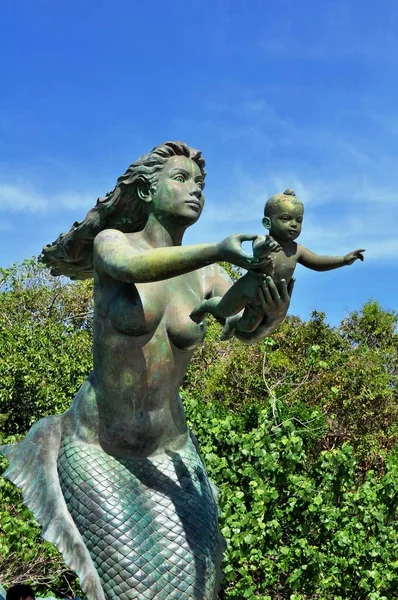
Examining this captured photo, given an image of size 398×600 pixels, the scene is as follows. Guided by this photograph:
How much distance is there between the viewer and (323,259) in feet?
10.4

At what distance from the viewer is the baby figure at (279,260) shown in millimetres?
3037

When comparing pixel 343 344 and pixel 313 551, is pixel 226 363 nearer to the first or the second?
pixel 343 344

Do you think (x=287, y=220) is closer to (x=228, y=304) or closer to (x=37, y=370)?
(x=228, y=304)

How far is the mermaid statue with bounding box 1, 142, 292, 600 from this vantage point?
3383 mm

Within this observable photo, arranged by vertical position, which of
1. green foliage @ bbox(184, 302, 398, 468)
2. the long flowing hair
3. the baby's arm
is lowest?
the baby's arm

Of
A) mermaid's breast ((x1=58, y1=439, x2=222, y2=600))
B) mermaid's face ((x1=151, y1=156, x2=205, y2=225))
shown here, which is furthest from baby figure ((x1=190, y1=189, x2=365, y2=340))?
mermaid's breast ((x1=58, y1=439, x2=222, y2=600))

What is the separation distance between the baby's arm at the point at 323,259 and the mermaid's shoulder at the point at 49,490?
1.32 m

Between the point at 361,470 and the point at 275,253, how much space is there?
1355cm

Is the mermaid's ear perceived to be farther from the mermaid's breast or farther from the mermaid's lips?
the mermaid's breast

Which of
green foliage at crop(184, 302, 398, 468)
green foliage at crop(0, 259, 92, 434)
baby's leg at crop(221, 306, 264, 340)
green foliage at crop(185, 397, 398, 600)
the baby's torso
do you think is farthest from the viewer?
green foliage at crop(184, 302, 398, 468)

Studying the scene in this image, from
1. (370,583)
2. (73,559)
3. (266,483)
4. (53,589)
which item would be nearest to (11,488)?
(53,589)

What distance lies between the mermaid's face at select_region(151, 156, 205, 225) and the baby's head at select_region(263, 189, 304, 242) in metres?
0.61

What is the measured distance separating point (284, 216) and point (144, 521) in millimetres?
1376

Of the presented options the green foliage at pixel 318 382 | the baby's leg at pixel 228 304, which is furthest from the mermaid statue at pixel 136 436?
the green foliage at pixel 318 382
